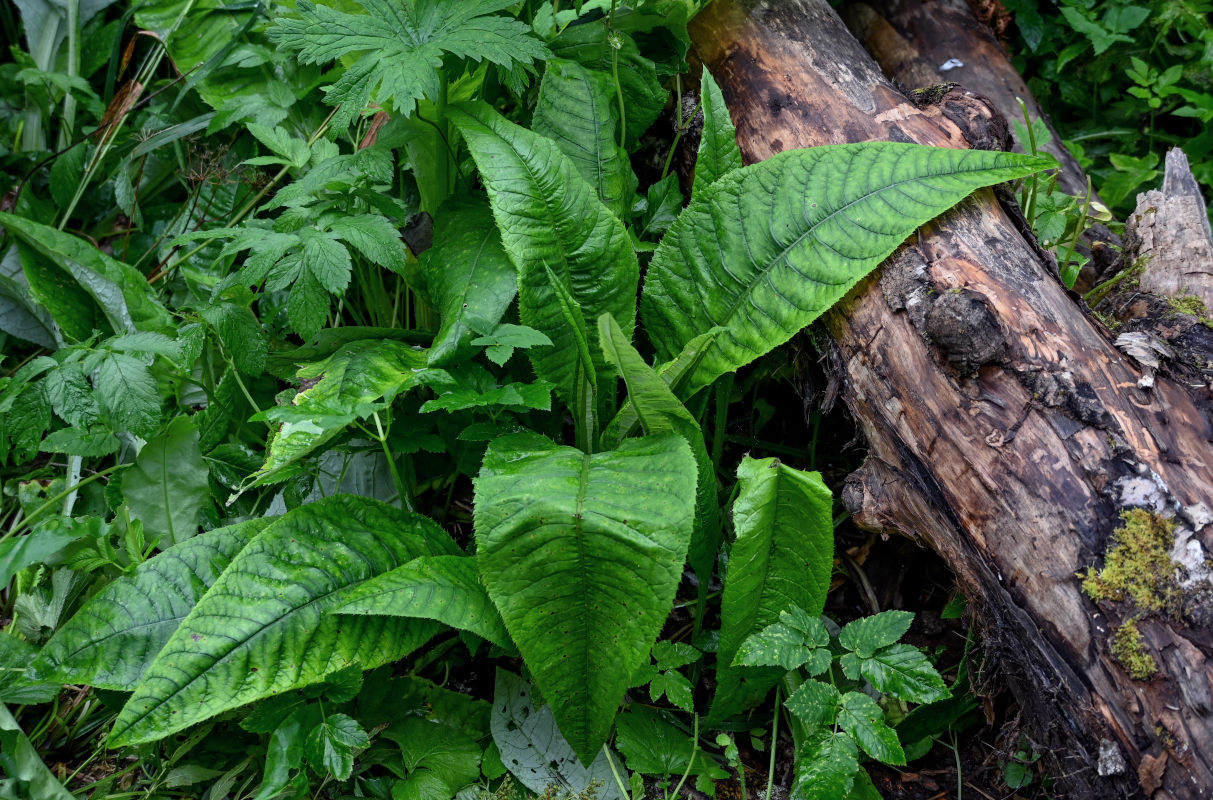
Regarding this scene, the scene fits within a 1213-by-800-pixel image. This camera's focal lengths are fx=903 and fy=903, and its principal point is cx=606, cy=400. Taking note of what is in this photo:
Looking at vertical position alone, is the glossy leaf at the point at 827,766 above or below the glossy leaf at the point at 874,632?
below

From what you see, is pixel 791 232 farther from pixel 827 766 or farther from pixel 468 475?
pixel 827 766

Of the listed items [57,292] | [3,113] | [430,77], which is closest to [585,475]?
[430,77]

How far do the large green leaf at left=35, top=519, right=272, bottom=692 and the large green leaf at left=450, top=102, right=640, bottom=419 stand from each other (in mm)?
708

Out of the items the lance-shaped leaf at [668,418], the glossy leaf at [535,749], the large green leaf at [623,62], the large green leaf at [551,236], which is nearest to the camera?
the lance-shaped leaf at [668,418]

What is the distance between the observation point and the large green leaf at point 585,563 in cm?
140

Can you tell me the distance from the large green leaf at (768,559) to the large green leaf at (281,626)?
0.54 metres

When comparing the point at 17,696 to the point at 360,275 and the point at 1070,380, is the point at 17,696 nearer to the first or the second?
the point at 360,275

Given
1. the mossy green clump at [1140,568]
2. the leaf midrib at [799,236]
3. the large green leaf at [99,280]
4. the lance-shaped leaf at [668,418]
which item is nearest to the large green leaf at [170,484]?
the large green leaf at [99,280]

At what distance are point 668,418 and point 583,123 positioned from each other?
2.43 ft

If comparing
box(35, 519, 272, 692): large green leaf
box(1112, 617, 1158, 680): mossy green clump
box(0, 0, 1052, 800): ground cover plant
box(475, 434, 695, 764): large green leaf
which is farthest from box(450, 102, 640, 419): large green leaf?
box(1112, 617, 1158, 680): mossy green clump

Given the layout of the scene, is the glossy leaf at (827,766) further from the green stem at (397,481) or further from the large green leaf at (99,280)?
the large green leaf at (99,280)

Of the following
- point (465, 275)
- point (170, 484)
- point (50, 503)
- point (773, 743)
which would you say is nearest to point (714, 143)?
point (465, 275)

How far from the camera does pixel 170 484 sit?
6.03 ft

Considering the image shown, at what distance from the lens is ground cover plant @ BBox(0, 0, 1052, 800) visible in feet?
4.77
